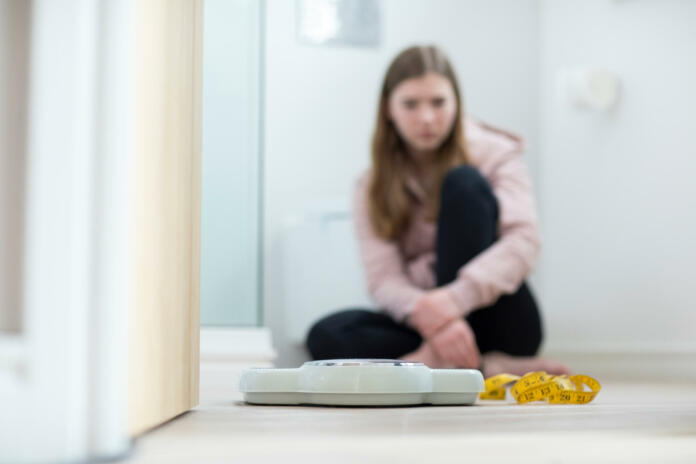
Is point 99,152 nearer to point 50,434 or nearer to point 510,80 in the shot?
point 50,434

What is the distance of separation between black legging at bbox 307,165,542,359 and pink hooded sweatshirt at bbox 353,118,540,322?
0.10ft

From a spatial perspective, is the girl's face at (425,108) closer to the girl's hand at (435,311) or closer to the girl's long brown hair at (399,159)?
the girl's long brown hair at (399,159)

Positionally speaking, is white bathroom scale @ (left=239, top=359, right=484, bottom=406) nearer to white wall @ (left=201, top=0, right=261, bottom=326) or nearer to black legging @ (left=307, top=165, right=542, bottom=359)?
white wall @ (left=201, top=0, right=261, bottom=326)

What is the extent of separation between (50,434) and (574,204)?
2001 mm

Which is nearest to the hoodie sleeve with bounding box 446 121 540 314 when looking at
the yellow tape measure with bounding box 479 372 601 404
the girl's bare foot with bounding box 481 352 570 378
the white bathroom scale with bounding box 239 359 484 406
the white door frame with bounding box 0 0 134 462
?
the girl's bare foot with bounding box 481 352 570 378

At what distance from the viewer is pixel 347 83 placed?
7.06ft

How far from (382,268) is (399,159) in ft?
0.85

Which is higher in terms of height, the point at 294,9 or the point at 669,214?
the point at 294,9

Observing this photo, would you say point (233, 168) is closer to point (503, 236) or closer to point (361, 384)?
point (503, 236)

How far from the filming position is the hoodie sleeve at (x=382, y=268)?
1531 mm

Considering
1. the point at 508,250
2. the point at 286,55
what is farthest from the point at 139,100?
the point at 286,55

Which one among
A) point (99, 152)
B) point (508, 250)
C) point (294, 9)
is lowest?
point (508, 250)

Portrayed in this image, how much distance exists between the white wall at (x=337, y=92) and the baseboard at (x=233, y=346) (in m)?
0.50

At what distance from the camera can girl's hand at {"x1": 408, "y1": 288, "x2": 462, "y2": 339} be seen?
4.72 feet
